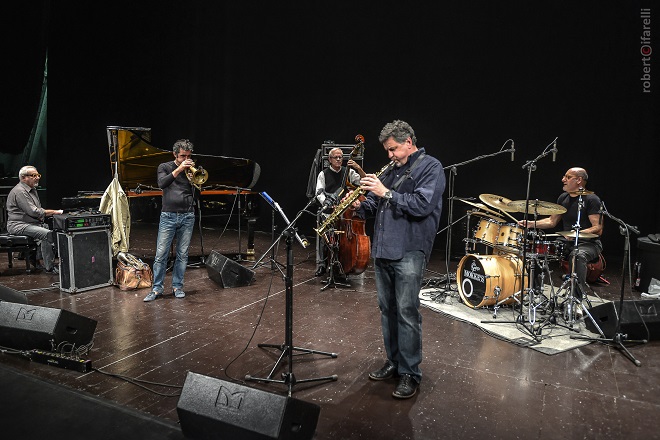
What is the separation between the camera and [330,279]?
21.9ft

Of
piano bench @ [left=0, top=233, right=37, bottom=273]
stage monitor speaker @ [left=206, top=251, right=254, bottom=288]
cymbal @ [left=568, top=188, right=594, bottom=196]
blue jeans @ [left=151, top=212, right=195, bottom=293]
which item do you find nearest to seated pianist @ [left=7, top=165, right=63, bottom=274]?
piano bench @ [left=0, top=233, right=37, bottom=273]

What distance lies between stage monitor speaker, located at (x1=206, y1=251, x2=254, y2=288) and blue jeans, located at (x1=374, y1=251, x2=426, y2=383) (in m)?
3.16

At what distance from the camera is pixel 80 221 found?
20.3ft

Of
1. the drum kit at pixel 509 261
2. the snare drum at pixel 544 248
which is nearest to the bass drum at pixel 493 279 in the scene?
the drum kit at pixel 509 261

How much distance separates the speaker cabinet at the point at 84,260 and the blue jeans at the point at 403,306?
3.95m

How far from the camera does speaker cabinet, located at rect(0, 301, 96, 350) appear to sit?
4125 millimetres

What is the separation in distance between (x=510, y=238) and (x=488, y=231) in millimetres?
308

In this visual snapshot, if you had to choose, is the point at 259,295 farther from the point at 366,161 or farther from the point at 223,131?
the point at 223,131

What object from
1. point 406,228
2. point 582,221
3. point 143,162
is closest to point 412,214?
point 406,228

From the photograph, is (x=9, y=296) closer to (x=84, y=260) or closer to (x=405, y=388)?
(x=84, y=260)

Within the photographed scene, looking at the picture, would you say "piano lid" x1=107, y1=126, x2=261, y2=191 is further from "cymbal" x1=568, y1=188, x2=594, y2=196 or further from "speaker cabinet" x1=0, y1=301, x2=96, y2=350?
"cymbal" x1=568, y1=188, x2=594, y2=196

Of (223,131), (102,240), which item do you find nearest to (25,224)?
(102,240)

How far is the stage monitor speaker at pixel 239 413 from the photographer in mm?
2623

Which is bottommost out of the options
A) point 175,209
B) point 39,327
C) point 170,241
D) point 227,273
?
point 227,273
